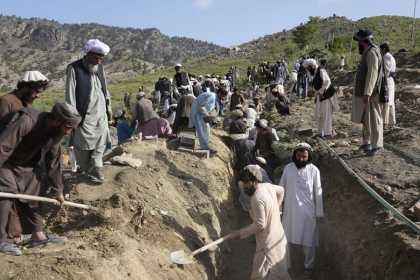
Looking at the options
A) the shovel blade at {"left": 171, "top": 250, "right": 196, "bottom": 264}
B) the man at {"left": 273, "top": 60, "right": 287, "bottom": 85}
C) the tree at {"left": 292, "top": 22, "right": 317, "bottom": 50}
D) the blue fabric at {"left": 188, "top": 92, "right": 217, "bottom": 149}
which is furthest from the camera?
the tree at {"left": 292, "top": 22, "right": 317, "bottom": 50}

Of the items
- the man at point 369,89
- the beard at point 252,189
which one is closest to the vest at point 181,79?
the man at point 369,89

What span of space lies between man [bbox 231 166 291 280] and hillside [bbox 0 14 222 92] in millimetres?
69770

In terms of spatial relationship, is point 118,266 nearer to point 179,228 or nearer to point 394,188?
point 179,228

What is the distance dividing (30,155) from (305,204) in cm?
332

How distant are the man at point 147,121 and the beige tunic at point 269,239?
455 cm

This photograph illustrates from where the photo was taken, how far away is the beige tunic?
5.02 metres

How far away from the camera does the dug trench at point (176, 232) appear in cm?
421

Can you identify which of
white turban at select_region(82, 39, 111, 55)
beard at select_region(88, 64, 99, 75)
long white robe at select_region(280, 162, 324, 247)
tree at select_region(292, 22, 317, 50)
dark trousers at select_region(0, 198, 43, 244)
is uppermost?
tree at select_region(292, 22, 317, 50)

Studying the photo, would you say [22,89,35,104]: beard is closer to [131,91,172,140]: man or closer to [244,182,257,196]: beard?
[244,182,257,196]: beard

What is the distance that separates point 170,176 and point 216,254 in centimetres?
159

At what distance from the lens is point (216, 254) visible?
6262mm

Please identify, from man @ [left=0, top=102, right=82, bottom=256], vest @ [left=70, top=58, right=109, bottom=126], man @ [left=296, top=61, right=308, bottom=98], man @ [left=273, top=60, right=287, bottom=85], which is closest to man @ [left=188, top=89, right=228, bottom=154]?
vest @ [left=70, top=58, right=109, bottom=126]

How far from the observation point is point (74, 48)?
100625 millimetres

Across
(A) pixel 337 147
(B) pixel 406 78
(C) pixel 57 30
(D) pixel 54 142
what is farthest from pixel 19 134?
(C) pixel 57 30
